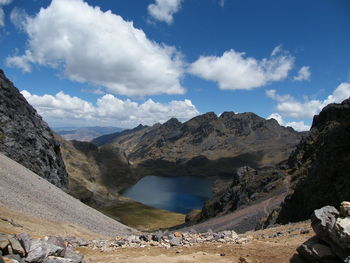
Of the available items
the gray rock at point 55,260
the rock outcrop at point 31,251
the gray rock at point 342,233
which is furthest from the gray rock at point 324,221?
the gray rock at point 55,260

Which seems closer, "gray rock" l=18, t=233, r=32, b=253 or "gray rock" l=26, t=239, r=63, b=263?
"gray rock" l=26, t=239, r=63, b=263

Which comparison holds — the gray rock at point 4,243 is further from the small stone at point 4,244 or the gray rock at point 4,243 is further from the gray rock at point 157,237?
the gray rock at point 157,237

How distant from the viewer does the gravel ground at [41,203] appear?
144 feet

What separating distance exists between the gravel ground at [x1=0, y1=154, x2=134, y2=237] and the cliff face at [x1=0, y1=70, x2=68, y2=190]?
38.2 m

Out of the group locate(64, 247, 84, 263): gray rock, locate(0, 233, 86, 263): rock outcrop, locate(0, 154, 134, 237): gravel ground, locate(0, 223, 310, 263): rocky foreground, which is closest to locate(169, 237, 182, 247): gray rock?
locate(0, 223, 310, 263): rocky foreground

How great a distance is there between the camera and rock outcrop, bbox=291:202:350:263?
51.9ft

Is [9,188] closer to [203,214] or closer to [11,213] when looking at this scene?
[11,213]

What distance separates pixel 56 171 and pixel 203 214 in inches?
2190

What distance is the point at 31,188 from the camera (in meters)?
54.7

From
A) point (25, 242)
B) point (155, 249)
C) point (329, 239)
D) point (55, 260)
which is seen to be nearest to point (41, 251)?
point (55, 260)

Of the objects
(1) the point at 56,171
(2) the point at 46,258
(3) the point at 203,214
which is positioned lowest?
(3) the point at 203,214

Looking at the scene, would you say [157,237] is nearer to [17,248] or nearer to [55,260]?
[55,260]

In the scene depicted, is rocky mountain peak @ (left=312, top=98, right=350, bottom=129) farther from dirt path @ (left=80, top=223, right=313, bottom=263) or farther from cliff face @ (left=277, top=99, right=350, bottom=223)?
dirt path @ (left=80, top=223, right=313, bottom=263)

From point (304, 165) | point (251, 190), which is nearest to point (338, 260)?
point (251, 190)
